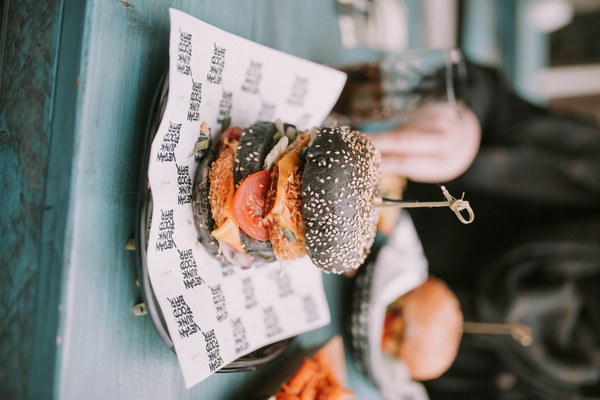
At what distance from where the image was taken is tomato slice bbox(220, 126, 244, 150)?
0.92 metres

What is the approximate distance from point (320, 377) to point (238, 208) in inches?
24.5

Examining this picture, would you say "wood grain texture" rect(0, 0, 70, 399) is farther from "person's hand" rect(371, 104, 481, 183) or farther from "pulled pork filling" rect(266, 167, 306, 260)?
"person's hand" rect(371, 104, 481, 183)

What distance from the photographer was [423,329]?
148cm

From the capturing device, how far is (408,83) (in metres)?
1.34

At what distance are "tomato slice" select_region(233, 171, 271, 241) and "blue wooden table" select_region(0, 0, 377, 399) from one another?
0.23 metres

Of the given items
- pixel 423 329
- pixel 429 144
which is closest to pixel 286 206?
pixel 429 144

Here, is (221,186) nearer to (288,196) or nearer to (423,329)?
(288,196)

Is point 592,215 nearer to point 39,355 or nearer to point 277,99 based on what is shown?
point 277,99

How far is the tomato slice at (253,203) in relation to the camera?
2.63 ft

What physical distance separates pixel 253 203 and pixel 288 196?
7 cm

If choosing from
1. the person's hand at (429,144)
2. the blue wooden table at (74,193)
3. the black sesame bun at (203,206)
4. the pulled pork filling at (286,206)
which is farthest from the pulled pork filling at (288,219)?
the person's hand at (429,144)

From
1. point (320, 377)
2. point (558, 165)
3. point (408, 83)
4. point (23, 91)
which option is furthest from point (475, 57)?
point (23, 91)

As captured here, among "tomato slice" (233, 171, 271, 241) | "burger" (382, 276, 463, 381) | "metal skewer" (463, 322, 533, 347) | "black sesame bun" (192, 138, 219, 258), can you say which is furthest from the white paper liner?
"metal skewer" (463, 322, 533, 347)

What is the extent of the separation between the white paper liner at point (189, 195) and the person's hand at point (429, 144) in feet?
1.04
